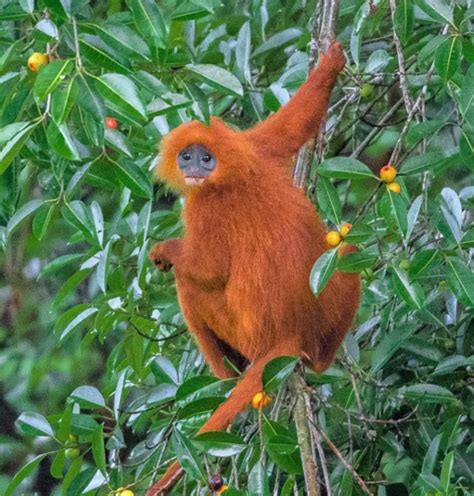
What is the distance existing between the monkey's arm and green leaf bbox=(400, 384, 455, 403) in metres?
1.01

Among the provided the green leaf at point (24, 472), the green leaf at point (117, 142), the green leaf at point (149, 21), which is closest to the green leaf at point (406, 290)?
the green leaf at point (117, 142)

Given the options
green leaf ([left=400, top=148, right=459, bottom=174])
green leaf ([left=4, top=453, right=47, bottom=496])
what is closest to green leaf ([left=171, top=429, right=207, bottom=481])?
green leaf ([left=4, top=453, right=47, bottom=496])

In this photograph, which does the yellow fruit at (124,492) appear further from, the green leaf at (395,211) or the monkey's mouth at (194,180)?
the monkey's mouth at (194,180)

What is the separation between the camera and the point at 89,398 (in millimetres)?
4277

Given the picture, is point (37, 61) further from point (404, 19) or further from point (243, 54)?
point (243, 54)

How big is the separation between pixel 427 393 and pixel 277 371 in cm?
79

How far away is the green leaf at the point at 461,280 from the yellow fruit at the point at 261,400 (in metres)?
0.66

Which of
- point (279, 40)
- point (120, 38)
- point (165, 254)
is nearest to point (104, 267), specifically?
point (165, 254)

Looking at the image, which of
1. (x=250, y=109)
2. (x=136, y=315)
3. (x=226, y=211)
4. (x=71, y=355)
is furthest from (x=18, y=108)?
(x=71, y=355)

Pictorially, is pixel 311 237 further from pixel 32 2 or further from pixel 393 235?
pixel 32 2

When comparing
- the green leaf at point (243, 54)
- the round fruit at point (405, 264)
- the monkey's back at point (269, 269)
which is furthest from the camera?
the green leaf at point (243, 54)

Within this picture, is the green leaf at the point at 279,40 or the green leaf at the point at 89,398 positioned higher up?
the green leaf at the point at 279,40

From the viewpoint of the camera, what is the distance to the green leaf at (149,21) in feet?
10.8

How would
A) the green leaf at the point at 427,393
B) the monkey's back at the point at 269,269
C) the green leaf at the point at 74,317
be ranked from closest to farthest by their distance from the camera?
the green leaf at the point at 427,393 → the monkey's back at the point at 269,269 → the green leaf at the point at 74,317
